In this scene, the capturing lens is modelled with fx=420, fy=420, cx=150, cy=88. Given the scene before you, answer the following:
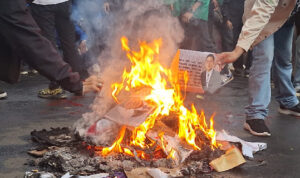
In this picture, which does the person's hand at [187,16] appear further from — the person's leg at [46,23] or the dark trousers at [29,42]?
the dark trousers at [29,42]

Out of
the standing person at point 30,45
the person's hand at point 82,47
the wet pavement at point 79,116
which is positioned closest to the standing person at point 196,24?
the wet pavement at point 79,116

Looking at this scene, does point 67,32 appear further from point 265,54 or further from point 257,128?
point 257,128

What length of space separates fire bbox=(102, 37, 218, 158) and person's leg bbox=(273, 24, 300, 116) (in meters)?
1.77

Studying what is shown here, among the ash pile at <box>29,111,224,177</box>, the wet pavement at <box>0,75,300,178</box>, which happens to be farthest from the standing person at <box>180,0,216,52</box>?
the ash pile at <box>29,111,224,177</box>

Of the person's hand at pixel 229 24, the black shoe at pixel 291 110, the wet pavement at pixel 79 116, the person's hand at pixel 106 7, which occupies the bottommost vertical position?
the wet pavement at pixel 79 116

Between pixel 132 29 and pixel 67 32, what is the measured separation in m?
1.18

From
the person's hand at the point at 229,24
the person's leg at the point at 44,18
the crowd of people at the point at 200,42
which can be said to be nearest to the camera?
the crowd of people at the point at 200,42

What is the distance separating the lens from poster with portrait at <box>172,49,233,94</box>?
4.30 metres

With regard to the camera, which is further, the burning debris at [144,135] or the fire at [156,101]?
the fire at [156,101]

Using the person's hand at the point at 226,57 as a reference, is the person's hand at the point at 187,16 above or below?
above

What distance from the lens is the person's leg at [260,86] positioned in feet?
16.0

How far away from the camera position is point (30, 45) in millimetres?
3357

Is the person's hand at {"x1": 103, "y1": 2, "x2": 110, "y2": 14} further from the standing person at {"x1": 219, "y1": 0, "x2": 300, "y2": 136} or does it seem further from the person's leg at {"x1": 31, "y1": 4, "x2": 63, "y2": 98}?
the standing person at {"x1": 219, "y1": 0, "x2": 300, "y2": 136}

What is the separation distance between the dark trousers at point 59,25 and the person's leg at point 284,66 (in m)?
3.37
